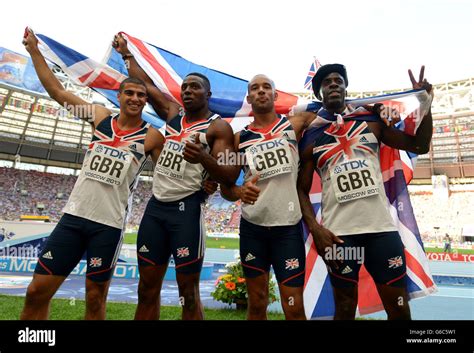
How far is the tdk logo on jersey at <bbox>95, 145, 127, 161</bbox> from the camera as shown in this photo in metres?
3.05

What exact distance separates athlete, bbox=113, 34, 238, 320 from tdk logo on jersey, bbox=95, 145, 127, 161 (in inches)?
12.5

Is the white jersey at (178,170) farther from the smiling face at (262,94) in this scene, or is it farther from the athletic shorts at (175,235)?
the smiling face at (262,94)

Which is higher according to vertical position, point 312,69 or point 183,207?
point 312,69

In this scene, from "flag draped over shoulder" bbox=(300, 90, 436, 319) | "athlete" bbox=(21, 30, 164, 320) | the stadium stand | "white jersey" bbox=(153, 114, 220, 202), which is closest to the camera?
"athlete" bbox=(21, 30, 164, 320)

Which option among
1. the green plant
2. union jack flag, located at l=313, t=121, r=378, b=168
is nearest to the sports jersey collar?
union jack flag, located at l=313, t=121, r=378, b=168

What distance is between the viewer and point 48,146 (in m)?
31.0

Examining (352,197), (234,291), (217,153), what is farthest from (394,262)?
(234,291)

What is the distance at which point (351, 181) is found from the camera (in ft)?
9.36

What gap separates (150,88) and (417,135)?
2710 millimetres

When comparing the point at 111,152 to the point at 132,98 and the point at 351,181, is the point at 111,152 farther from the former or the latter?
the point at 351,181

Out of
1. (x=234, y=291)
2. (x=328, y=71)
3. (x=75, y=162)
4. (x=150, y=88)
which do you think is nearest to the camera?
(x=328, y=71)

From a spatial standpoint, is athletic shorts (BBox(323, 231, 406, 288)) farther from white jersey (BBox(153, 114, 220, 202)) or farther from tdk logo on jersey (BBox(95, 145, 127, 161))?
tdk logo on jersey (BBox(95, 145, 127, 161))

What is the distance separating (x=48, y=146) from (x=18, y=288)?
27.9 m

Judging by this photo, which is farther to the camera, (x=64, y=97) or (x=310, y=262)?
(x=310, y=262)
